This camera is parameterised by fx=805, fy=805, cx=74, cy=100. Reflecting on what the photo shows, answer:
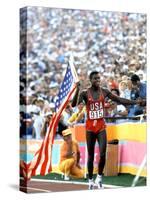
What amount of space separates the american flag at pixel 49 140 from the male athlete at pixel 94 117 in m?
0.11

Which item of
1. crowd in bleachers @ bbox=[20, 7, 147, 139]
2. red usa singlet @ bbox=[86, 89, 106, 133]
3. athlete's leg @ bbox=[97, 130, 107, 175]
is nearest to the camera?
crowd in bleachers @ bbox=[20, 7, 147, 139]

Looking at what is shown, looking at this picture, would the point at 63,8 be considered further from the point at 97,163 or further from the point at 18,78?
the point at 97,163

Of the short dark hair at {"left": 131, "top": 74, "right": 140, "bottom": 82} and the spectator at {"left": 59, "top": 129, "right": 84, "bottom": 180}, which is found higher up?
the short dark hair at {"left": 131, "top": 74, "right": 140, "bottom": 82}

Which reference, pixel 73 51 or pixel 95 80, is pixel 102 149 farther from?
pixel 73 51

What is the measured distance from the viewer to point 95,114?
902cm

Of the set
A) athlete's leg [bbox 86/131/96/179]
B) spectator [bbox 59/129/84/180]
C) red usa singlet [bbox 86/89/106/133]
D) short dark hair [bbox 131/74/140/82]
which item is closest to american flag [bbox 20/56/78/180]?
spectator [bbox 59/129/84/180]

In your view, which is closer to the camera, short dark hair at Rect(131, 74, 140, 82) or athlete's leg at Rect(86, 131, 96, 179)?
athlete's leg at Rect(86, 131, 96, 179)

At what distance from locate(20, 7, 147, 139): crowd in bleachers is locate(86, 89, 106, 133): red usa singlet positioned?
5.4 inches

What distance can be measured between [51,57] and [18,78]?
433 mm

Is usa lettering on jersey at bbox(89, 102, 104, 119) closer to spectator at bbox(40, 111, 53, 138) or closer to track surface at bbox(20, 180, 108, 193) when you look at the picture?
spectator at bbox(40, 111, 53, 138)

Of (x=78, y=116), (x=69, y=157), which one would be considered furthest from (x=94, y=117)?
(x=69, y=157)

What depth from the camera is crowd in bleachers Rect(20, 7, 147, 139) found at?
8.59m

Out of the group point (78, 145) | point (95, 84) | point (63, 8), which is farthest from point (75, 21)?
point (78, 145)

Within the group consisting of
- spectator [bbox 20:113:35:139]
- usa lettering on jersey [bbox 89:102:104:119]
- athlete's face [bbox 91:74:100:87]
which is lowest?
spectator [bbox 20:113:35:139]
